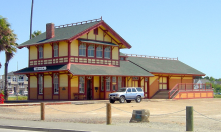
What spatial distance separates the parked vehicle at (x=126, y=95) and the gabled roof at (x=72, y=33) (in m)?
7.31

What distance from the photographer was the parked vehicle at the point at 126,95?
118 feet

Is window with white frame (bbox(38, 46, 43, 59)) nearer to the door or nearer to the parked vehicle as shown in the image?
the parked vehicle

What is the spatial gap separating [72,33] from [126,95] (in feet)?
29.8

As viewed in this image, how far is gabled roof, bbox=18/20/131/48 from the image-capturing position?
3864cm

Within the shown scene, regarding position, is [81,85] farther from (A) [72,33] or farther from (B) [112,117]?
(B) [112,117]

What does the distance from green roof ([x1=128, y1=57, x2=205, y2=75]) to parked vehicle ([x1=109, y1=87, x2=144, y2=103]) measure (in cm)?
939

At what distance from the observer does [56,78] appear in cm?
3938

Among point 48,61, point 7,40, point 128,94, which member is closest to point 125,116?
point 128,94

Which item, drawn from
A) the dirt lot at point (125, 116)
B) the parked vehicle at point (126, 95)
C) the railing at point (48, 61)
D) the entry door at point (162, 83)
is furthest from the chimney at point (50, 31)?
the entry door at point (162, 83)

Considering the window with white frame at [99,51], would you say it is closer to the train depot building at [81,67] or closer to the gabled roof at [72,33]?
the train depot building at [81,67]

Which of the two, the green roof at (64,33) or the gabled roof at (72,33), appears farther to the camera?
the green roof at (64,33)

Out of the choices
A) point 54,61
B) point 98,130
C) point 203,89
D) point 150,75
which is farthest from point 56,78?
point 98,130

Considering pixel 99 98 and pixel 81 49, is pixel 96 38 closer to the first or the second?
pixel 81 49

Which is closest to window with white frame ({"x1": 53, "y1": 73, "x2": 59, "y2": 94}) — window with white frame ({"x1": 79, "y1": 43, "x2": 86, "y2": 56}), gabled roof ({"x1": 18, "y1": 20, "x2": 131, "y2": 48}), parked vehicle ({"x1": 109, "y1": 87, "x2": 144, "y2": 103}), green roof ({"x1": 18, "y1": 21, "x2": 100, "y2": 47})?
window with white frame ({"x1": 79, "y1": 43, "x2": 86, "y2": 56})
